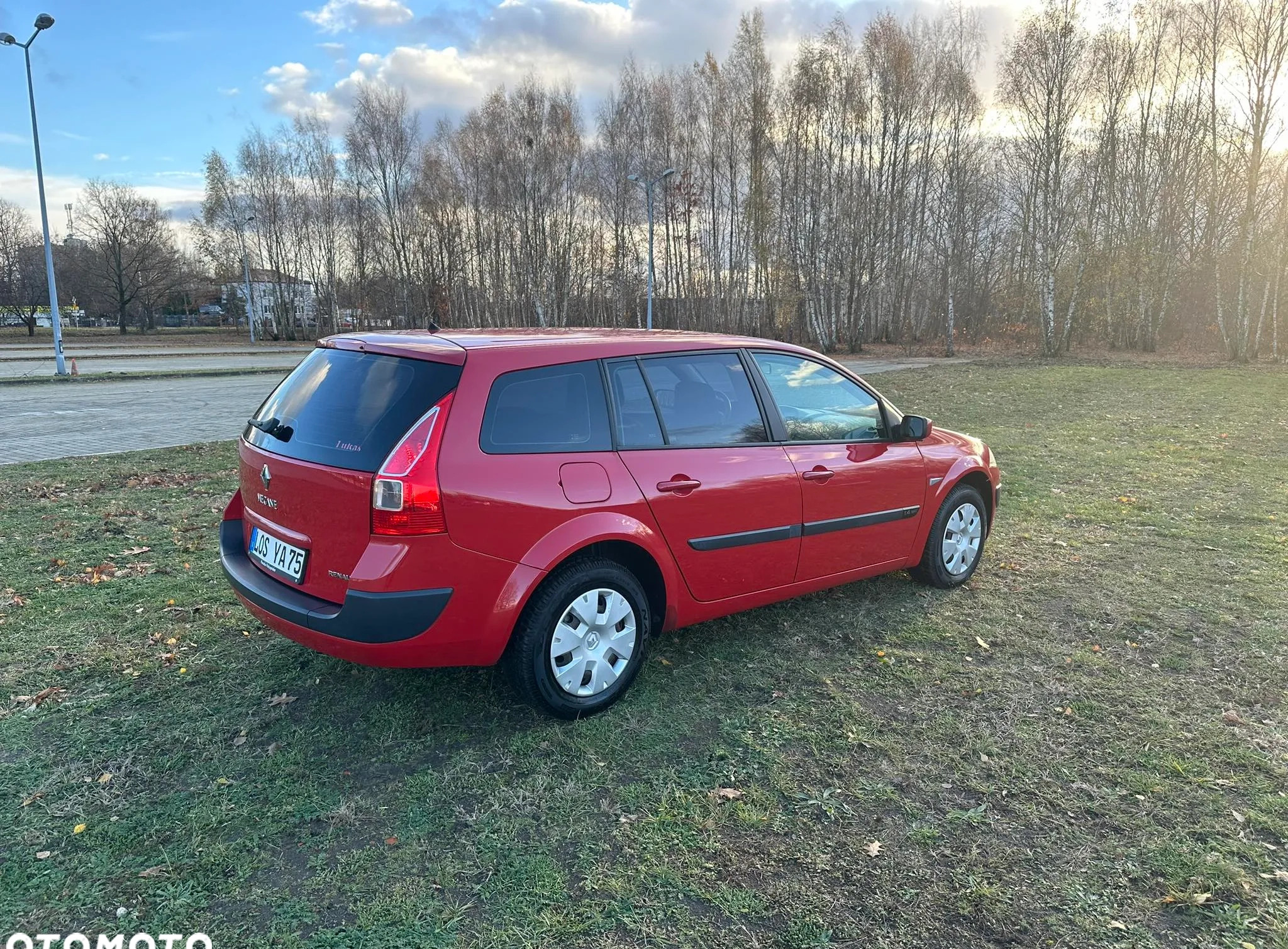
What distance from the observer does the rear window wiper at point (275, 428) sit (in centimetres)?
346

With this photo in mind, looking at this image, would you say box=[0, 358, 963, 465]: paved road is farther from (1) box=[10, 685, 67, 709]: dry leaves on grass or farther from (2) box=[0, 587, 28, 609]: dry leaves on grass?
(1) box=[10, 685, 67, 709]: dry leaves on grass

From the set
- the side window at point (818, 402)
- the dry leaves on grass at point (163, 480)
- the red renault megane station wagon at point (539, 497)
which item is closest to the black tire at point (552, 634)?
the red renault megane station wagon at point (539, 497)

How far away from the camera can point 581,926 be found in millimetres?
2307

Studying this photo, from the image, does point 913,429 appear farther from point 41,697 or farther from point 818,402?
point 41,697

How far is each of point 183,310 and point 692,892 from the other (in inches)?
3518

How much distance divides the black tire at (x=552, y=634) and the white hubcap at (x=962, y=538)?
2.60 metres

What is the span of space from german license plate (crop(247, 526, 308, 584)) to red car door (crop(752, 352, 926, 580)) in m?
2.43

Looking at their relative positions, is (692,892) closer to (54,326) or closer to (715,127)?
(54,326)

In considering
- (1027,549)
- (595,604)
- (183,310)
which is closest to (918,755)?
(595,604)

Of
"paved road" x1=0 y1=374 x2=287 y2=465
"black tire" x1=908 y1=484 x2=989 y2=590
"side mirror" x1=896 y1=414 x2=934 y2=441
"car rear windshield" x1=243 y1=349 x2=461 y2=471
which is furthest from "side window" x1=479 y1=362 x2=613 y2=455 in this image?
"paved road" x1=0 y1=374 x2=287 y2=465

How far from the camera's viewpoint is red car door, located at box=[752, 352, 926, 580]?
166 inches

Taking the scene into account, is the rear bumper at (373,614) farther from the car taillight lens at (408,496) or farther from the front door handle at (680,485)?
the front door handle at (680,485)

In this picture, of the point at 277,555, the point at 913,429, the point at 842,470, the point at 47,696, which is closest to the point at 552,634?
the point at 277,555

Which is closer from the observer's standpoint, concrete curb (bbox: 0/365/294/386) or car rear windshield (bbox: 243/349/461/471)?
car rear windshield (bbox: 243/349/461/471)
